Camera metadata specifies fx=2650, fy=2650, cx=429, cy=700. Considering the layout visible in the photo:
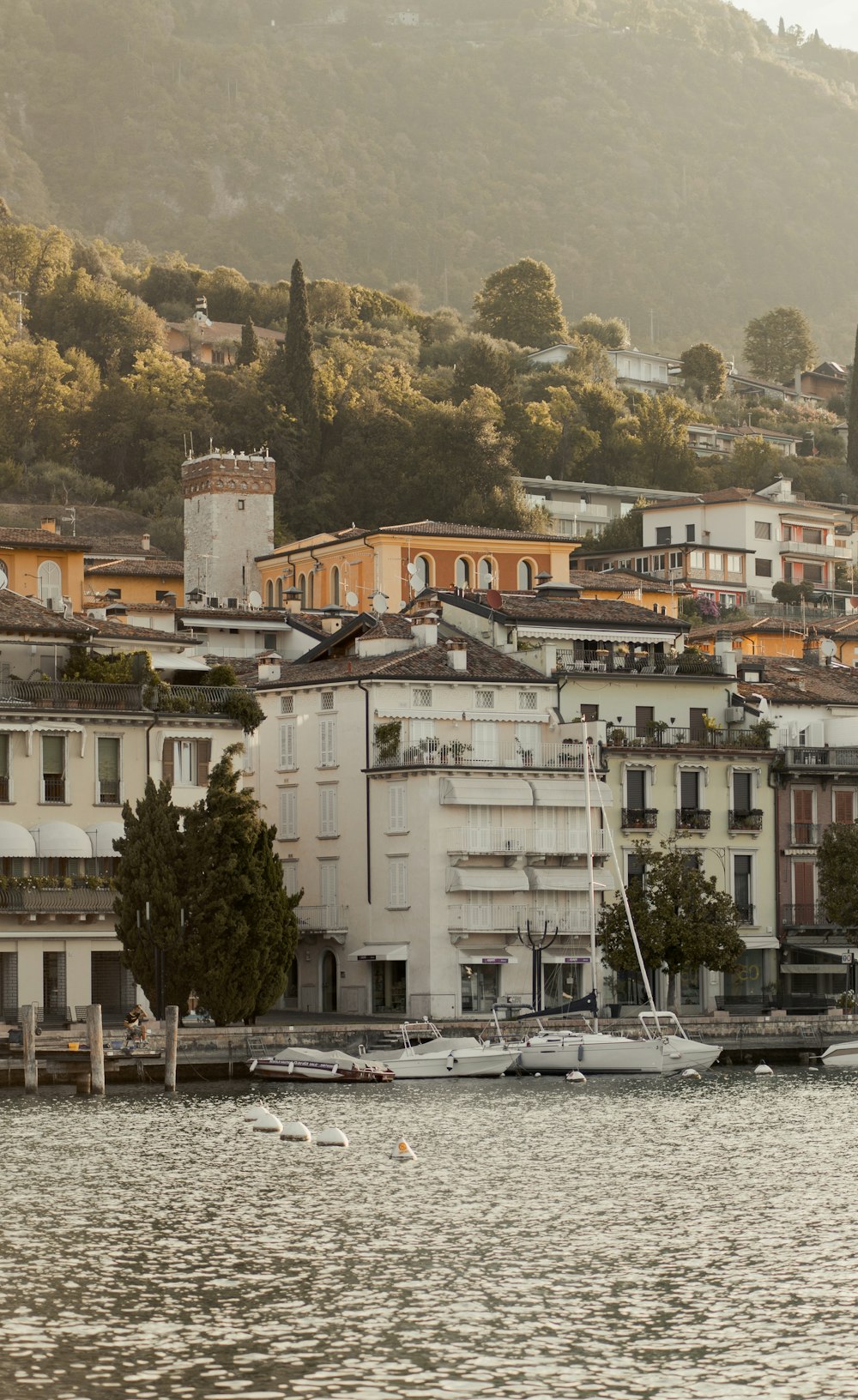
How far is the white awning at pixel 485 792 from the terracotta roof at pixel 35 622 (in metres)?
12.7

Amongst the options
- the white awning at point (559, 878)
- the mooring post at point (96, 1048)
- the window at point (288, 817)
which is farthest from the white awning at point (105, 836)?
the white awning at point (559, 878)

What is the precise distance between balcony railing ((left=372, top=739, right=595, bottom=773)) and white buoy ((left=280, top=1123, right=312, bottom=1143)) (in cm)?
2630

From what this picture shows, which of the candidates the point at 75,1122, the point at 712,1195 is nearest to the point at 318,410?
the point at 75,1122

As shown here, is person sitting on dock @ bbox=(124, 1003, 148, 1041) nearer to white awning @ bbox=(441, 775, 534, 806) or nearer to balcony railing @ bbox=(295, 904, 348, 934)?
balcony railing @ bbox=(295, 904, 348, 934)

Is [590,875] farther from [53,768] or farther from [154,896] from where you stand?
[53,768]

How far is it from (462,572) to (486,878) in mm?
37693

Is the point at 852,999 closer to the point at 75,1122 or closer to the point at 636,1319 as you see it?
the point at 75,1122

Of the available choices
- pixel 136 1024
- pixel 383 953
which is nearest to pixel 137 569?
pixel 383 953

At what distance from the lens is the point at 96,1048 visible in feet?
217

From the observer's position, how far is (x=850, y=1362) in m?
34.6

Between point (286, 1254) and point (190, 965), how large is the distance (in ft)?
95.1

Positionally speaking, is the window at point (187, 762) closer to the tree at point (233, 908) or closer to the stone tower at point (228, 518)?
the tree at point (233, 908)

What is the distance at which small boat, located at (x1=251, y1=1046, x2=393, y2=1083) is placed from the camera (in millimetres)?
71062

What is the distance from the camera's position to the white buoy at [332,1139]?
58000 millimetres
